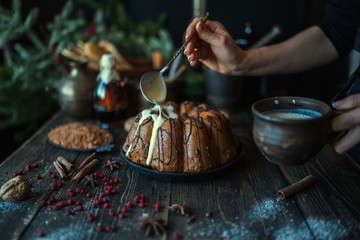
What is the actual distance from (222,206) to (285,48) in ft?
3.07

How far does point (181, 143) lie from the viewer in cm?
143

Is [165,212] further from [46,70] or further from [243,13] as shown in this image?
[243,13]

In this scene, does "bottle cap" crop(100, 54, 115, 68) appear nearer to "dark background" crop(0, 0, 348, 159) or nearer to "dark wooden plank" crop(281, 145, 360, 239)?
"dark wooden plank" crop(281, 145, 360, 239)

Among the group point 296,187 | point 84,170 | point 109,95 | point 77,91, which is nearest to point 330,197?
point 296,187

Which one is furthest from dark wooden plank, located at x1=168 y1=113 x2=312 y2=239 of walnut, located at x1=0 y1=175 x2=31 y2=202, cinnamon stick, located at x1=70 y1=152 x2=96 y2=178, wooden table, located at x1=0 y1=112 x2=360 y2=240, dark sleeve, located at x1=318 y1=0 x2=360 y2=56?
dark sleeve, located at x1=318 y1=0 x2=360 y2=56

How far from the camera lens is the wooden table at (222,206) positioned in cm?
111

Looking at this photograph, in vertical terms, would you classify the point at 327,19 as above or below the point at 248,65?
above

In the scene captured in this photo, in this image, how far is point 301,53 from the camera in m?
1.77

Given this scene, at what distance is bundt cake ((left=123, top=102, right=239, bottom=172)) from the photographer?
4.57ft

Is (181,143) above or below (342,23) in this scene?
below

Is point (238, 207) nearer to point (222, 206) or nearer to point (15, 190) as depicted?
point (222, 206)

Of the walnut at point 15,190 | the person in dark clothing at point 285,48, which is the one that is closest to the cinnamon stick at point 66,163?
the walnut at point 15,190

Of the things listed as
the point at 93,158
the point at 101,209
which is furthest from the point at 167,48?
the point at 101,209

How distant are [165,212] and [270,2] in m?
2.65
